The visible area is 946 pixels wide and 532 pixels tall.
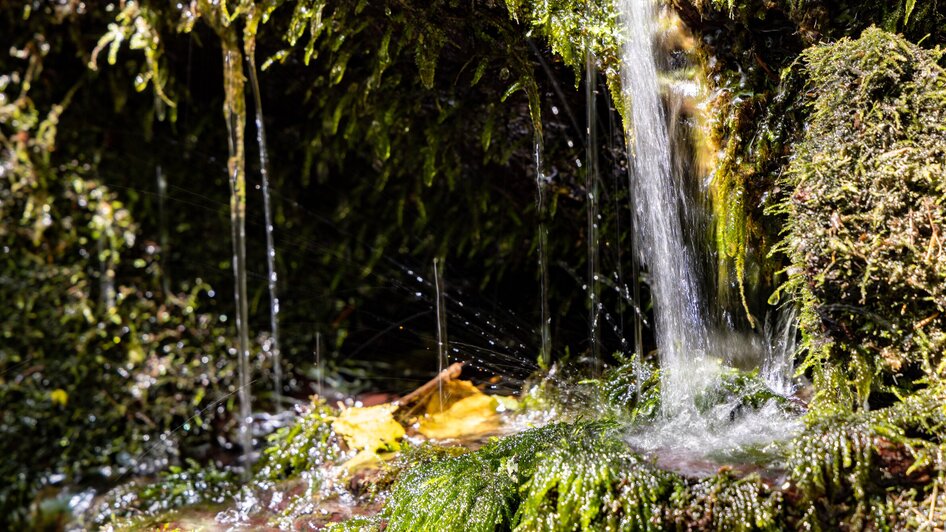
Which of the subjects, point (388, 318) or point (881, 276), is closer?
point (881, 276)

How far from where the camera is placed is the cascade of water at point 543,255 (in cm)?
270

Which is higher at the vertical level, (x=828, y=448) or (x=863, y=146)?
(x=863, y=146)

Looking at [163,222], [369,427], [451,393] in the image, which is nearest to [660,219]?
[451,393]

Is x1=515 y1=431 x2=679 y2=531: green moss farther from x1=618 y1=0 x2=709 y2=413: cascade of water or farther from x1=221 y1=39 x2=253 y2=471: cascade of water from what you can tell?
x1=221 y1=39 x2=253 y2=471: cascade of water

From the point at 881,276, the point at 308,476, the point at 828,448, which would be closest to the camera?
the point at 828,448

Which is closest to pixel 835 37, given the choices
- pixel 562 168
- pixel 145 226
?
pixel 562 168

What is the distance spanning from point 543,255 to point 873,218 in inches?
→ 58.3

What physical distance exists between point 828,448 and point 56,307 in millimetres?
3641

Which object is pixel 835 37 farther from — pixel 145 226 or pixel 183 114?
pixel 145 226

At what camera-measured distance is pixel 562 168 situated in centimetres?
270

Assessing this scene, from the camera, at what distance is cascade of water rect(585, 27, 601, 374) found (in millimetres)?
2383

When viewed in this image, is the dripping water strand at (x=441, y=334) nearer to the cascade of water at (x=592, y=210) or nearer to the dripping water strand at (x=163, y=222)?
the cascade of water at (x=592, y=210)

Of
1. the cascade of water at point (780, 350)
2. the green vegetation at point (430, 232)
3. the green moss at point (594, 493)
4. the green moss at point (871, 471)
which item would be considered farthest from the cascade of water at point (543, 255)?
the green moss at point (871, 471)

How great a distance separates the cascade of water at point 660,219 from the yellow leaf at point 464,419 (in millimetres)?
711
